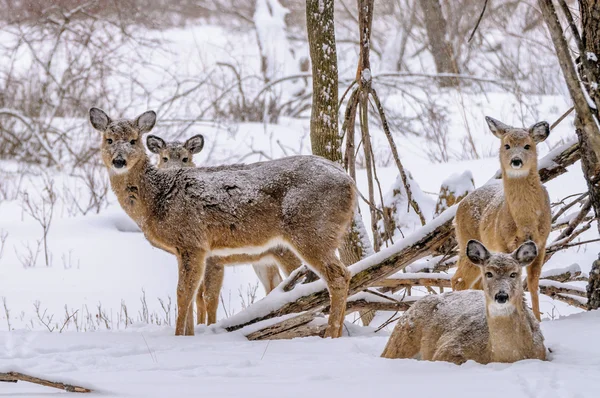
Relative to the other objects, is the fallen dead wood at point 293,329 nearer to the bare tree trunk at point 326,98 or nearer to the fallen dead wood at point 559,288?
the bare tree trunk at point 326,98

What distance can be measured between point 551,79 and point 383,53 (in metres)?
6.48

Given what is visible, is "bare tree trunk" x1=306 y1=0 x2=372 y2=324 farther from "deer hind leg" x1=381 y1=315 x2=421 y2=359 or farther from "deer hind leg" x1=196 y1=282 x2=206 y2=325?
"deer hind leg" x1=381 y1=315 x2=421 y2=359

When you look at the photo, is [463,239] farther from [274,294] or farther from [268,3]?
[268,3]

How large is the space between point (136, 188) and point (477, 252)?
3.83m

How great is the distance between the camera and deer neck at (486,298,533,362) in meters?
5.34

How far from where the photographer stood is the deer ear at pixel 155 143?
1071 cm

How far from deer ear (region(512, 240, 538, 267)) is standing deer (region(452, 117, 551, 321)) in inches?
57.3

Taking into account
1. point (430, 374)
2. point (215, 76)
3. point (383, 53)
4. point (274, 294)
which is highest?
point (383, 53)

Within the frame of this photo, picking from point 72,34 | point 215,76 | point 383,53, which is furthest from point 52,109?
point 383,53

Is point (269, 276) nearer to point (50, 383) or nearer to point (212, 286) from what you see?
point (212, 286)

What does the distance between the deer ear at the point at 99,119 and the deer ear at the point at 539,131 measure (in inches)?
154

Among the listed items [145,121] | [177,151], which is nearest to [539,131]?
[145,121]

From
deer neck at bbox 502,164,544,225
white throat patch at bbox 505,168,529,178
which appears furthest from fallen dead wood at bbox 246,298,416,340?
white throat patch at bbox 505,168,529,178

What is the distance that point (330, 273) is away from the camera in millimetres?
7641
